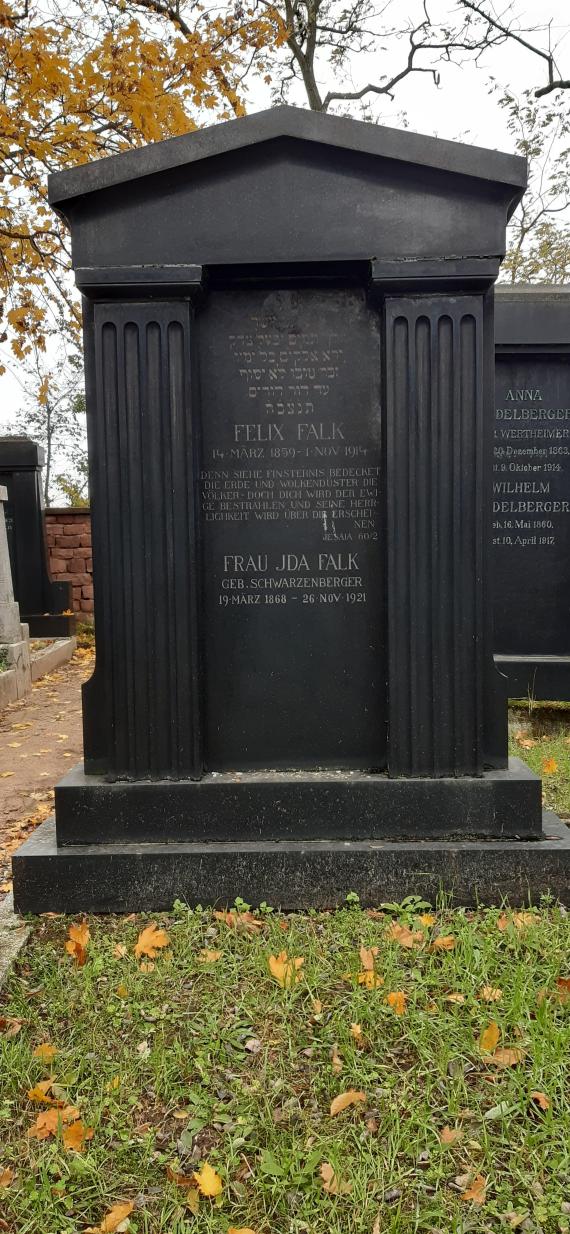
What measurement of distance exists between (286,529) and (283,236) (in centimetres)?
113

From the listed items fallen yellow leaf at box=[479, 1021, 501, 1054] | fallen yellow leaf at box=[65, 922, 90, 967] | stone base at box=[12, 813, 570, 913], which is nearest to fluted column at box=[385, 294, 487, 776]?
stone base at box=[12, 813, 570, 913]

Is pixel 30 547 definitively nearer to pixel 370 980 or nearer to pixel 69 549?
pixel 69 549

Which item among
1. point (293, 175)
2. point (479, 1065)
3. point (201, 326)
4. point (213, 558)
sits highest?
point (293, 175)

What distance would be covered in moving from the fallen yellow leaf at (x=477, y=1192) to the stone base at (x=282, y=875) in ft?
4.22

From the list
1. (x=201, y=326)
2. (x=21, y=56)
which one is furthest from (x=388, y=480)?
(x=21, y=56)

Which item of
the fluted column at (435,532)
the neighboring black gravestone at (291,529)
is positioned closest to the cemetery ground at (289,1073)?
the neighboring black gravestone at (291,529)

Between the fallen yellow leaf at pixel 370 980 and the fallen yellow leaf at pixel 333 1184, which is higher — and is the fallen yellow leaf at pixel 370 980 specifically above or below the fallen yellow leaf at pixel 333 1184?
above

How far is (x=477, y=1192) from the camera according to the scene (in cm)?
187

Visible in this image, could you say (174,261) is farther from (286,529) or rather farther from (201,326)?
(286,529)

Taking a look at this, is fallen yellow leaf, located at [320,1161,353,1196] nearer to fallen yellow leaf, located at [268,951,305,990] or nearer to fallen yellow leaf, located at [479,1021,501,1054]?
fallen yellow leaf, located at [479,1021,501,1054]

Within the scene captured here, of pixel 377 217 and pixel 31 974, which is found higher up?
pixel 377 217

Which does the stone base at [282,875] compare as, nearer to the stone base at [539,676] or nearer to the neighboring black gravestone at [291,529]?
the neighboring black gravestone at [291,529]

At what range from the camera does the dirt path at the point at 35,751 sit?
452 centimetres

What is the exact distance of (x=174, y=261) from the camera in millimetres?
3203
